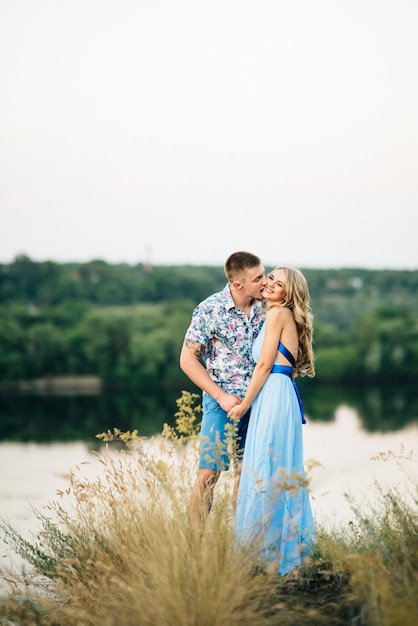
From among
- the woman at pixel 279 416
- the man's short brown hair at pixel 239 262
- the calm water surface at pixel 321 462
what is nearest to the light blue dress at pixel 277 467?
the woman at pixel 279 416

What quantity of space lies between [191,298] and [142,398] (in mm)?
33225

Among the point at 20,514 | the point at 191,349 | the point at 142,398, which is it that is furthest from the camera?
the point at 142,398

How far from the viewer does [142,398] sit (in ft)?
182

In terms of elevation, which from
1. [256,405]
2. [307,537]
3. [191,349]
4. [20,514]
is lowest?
[20,514]

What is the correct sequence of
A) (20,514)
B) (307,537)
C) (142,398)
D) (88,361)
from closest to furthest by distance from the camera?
(307,537), (20,514), (142,398), (88,361)

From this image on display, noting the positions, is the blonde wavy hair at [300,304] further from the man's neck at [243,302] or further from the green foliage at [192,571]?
the green foliage at [192,571]

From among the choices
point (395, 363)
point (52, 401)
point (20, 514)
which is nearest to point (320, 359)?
point (395, 363)

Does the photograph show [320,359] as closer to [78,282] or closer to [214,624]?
[78,282]

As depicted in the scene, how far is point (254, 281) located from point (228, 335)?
407mm

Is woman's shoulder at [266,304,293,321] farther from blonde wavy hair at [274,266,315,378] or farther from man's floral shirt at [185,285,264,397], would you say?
man's floral shirt at [185,285,264,397]

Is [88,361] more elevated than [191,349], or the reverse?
[191,349]

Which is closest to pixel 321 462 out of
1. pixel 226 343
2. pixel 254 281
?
pixel 226 343

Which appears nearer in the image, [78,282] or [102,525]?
[102,525]

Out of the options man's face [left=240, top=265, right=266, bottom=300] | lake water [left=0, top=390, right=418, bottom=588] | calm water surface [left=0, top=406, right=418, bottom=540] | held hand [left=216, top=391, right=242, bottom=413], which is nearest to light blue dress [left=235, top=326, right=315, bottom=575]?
held hand [left=216, top=391, right=242, bottom=413]
